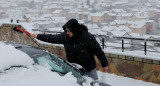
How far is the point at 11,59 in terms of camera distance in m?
3.19

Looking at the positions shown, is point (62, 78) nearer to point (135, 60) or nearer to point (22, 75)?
point (22, 75)

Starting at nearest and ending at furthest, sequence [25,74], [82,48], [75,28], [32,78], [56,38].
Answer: [32,78]
[25,74]
[75,28]
[82,48]
[56,38]

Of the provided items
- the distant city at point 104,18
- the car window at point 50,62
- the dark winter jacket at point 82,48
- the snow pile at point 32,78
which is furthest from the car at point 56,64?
the distant city at point 104,18

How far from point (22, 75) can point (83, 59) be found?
3.91 ft

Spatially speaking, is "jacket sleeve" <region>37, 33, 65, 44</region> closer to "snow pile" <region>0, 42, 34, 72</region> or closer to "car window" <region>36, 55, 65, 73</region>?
"car window" <region>36, 55, 65, 73</region>

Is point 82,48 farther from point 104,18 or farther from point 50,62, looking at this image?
point 104,18

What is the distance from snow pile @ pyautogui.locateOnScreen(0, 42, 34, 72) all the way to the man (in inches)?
30.5

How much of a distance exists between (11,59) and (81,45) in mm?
1180

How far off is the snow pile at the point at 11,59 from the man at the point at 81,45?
774 mm

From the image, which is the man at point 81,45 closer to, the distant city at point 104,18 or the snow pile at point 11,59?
the snow pile at point 11,59

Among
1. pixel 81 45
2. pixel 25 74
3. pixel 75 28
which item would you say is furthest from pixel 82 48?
pixel 25 74

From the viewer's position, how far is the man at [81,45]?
3.73 m

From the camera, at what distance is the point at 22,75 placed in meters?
3.05

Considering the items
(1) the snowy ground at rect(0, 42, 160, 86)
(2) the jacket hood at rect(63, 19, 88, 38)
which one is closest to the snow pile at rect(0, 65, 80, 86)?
(1) the snowy ground at rect(0, 42, 160, 86)
